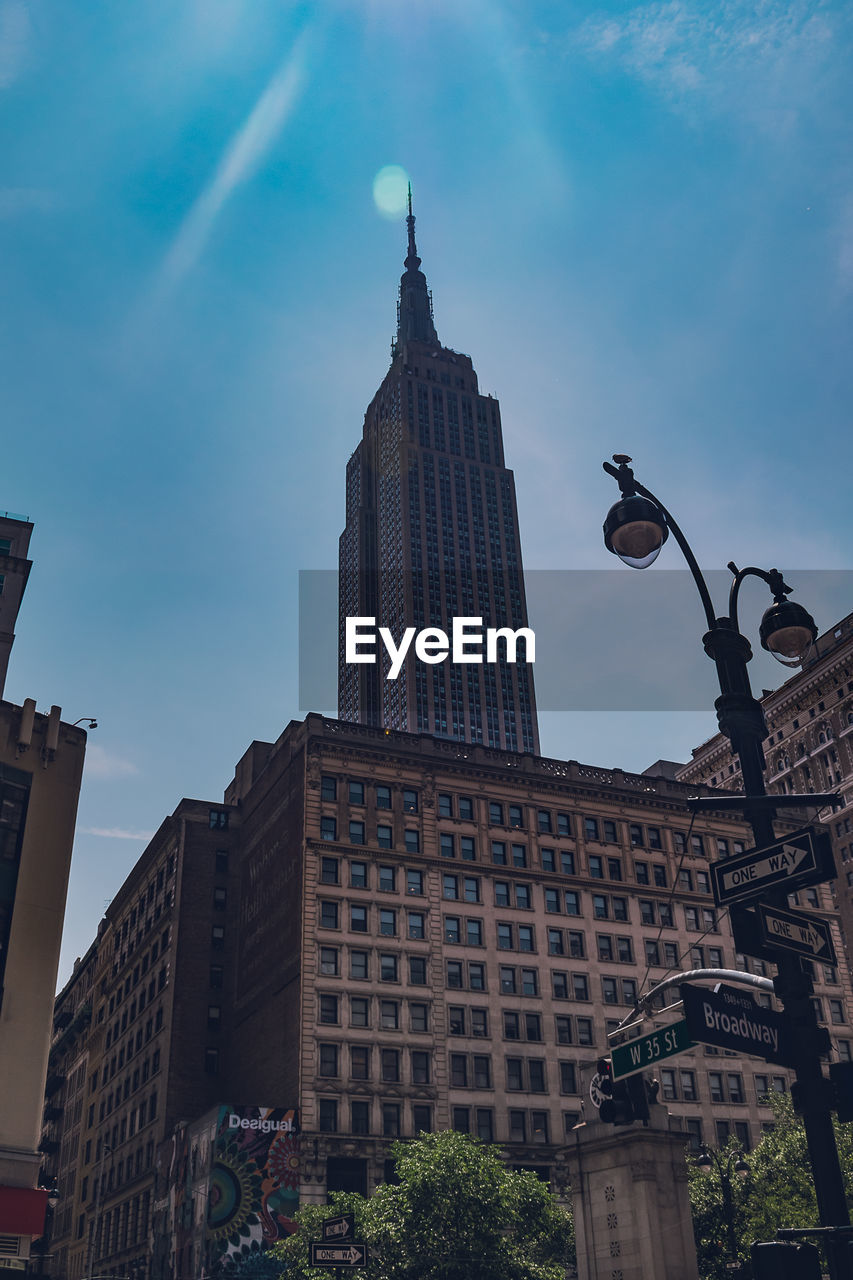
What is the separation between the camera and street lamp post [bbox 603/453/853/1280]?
10586 millimetres

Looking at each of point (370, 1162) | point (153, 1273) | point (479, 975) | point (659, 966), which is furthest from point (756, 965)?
point (153, 1273)

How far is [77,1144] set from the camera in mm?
107938

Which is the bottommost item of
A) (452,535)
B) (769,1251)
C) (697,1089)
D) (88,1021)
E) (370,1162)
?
(769,1251)

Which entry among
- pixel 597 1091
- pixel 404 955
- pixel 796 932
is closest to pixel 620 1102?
pixel 796 932

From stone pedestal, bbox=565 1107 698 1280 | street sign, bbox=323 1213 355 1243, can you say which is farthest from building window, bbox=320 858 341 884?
stone pedestal, bbox=565 1107 698 1280

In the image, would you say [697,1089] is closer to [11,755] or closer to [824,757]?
[11,755]

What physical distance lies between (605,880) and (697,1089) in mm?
14469

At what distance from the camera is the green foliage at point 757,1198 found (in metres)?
41.6

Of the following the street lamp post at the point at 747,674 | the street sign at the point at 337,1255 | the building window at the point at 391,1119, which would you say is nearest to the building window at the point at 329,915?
the building window at the point at 391,1119

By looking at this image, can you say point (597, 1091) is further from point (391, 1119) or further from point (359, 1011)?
point (359, 1011)

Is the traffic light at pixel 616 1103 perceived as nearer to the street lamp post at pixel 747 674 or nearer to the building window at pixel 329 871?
the street lamp post at pixel 747 674

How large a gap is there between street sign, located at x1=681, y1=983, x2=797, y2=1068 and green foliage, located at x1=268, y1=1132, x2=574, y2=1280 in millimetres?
35161

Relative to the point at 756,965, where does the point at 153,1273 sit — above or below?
below

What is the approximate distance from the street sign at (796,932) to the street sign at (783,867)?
0.81 feet
